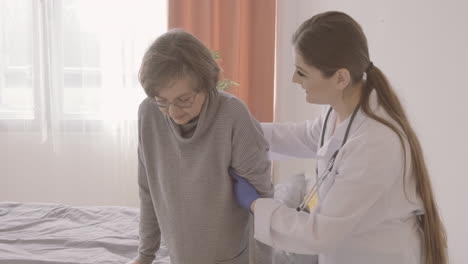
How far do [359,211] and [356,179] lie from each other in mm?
79


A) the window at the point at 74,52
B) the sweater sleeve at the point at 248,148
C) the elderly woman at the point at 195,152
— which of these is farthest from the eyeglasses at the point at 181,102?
the window at the point at 74,52

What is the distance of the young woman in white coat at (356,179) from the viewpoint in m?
1.03

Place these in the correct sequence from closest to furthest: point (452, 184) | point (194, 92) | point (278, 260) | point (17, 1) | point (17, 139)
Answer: point (194, 92)
point (452, 184)
point (278, 260)
point (17, 1)
point (17, 139)

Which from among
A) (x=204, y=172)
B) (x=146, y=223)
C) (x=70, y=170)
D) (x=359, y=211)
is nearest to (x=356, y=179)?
(x=359, y=211)

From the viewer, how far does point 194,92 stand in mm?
978

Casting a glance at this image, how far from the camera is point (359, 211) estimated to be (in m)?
1.02

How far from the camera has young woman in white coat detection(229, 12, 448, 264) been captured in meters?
1.03

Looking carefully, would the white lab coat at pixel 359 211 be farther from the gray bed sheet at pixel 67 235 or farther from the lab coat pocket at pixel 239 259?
the gray bed sheet at pixel 67 235

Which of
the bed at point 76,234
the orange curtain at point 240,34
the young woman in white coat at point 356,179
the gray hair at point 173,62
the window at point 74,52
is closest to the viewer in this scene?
the gray hair at point 173,62

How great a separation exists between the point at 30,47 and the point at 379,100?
289 cm

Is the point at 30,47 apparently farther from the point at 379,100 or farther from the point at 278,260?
the point at 379,100

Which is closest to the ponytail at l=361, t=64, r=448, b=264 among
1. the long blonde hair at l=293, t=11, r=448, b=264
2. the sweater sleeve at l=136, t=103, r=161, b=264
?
the long blonde hair at l=293, t=11, r=448, b=264

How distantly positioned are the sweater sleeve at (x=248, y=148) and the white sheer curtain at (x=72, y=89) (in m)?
2.29

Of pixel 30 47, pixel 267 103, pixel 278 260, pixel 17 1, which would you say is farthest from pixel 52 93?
pixel 278 260
